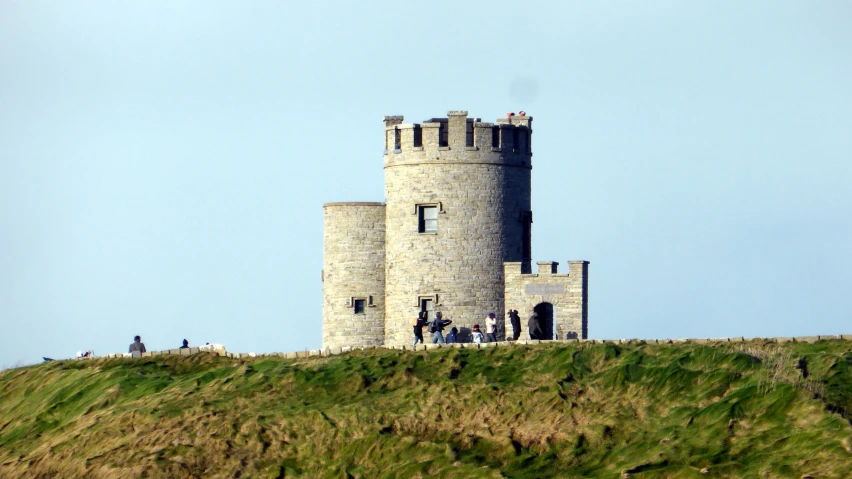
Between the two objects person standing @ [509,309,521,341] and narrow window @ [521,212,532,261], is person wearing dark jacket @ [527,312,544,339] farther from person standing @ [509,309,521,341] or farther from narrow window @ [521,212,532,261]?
narrow window @ [521,212,532,261]

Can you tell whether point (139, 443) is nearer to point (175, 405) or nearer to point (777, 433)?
point (175, 405)

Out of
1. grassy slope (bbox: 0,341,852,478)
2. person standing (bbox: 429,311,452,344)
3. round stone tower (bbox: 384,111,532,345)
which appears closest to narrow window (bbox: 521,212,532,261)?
round stone tower (bbox: 384,111,532,345)

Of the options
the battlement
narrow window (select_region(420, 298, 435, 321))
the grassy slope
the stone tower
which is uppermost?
the battlement

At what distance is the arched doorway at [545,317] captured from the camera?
1706 inches

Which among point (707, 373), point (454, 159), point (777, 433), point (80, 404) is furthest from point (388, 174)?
point (777, 433)

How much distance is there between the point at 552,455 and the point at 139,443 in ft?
31.6

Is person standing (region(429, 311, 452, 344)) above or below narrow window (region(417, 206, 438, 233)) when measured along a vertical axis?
below

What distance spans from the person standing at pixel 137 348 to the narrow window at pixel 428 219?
925 centimetres

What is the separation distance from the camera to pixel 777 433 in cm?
2686

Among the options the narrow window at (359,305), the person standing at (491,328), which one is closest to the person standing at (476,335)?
the person standing at (491,328)

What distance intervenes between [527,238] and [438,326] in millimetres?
5797

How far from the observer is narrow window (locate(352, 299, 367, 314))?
147 ft

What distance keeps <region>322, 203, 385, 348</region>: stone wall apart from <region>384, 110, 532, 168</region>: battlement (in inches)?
82.0

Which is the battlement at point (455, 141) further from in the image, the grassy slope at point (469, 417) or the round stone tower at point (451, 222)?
the grassy slope at point (469, 417)
